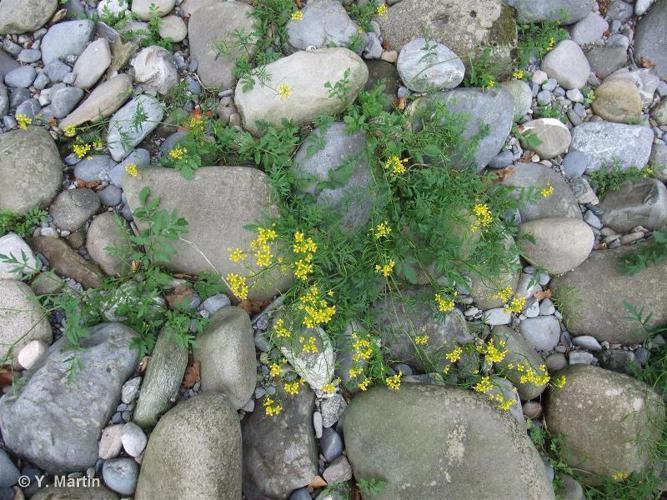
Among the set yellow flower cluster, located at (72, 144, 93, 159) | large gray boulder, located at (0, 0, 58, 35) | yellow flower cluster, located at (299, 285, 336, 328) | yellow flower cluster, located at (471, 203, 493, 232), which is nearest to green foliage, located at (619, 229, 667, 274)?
yellow flower cluster, located at (471, 203, 493, 232)

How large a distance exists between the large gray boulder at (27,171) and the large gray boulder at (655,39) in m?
5.32

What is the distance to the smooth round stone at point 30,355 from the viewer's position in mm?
3941

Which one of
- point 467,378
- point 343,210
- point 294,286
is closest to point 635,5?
point 343,210

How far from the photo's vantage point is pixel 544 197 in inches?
180

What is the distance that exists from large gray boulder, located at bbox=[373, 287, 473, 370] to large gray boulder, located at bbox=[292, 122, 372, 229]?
717 mm

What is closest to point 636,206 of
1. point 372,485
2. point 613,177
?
point 613,177

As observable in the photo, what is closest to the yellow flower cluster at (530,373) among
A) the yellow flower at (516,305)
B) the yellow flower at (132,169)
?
the yellow flower at (516,305)

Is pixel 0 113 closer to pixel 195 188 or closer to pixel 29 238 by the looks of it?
pixel 29 238

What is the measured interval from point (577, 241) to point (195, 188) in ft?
10.1

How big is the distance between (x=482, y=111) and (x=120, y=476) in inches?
153

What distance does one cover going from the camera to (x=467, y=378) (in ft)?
13.7

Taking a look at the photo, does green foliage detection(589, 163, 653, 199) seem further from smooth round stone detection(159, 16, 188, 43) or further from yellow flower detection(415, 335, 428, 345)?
smooth round stone detection(159, 16, 188, 43)

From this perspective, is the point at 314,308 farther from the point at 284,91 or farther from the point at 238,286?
the point at 284,91

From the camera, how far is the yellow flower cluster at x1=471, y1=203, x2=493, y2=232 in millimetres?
4001
